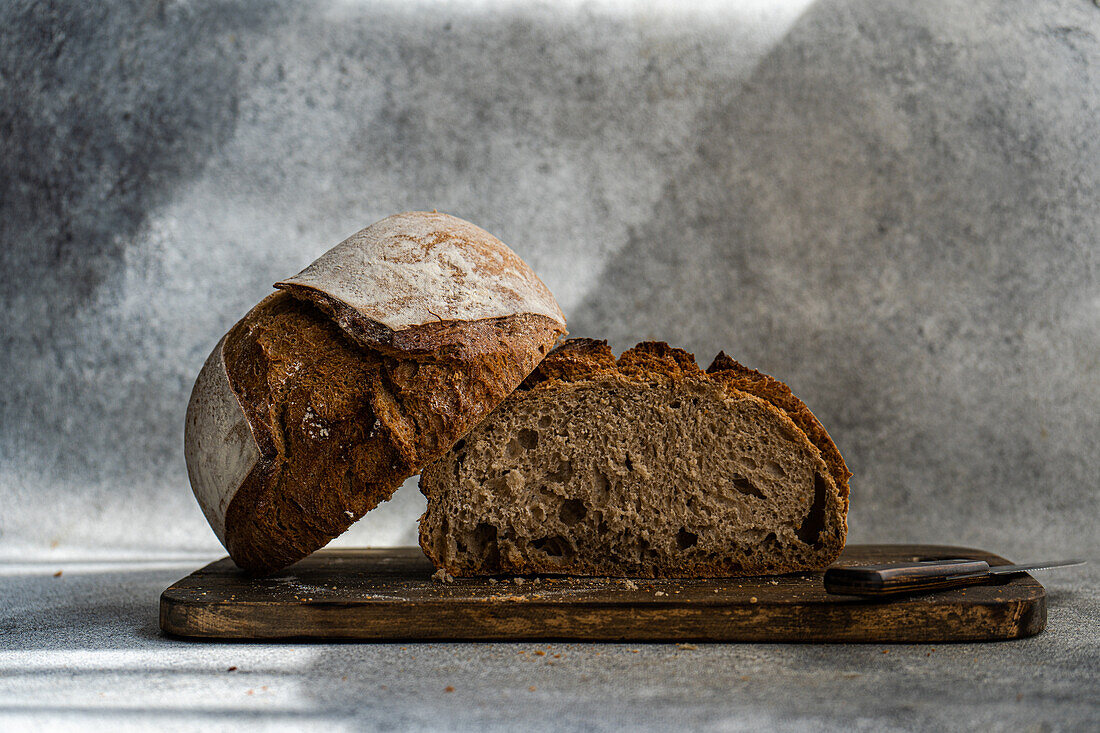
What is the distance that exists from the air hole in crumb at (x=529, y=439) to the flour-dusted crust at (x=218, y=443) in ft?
1.93

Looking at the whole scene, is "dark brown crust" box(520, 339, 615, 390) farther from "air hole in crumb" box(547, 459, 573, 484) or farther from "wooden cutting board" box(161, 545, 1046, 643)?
"wooden cutting board" box(161, 545, 1046, 643)

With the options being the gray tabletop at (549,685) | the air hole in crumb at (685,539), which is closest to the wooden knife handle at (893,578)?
the gray tabletop at (549,685)

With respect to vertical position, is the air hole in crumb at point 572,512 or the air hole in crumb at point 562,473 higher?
the air hole in crumb at point 562,473

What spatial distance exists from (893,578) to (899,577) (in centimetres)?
2

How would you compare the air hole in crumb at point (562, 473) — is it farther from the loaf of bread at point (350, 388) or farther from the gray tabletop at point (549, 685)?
the gray tabletop at point (549, 685)

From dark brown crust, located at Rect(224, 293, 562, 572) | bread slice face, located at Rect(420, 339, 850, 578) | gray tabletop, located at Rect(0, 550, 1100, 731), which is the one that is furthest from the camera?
bread slice face, located at Rect(420, 339, 850, 578)

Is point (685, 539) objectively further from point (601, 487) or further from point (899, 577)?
point (899, 577)

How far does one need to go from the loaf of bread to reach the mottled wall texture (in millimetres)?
1403

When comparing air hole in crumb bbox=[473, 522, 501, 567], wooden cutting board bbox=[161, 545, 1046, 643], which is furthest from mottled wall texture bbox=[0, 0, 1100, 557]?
wooden cutting board bbox=[161, 545, 1046, 643]

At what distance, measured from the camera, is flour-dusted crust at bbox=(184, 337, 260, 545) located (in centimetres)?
201

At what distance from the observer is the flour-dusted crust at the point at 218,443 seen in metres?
2.01

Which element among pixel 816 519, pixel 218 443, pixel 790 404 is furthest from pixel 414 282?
pixel 816 519

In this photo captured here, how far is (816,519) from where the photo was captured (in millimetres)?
2217

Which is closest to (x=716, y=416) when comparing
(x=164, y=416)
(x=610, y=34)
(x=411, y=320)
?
(x=411, y=320)
